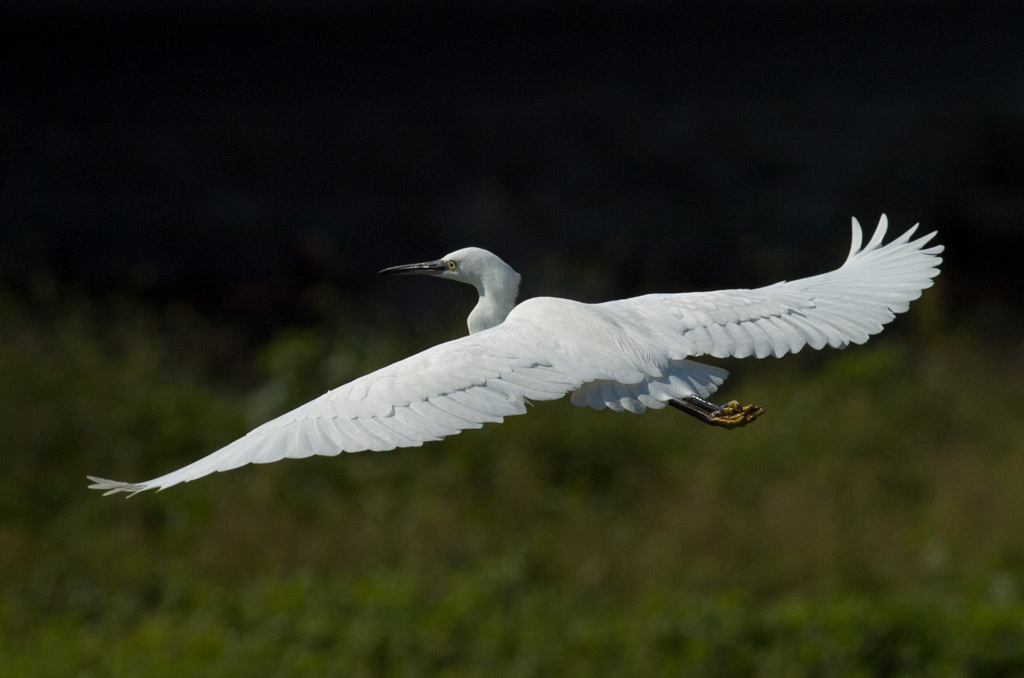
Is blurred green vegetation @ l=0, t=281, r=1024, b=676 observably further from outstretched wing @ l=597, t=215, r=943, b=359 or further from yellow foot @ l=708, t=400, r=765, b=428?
yellow foot @ l=708, t=400, r=765, b=428

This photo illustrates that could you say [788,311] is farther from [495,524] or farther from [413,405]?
[495,524]

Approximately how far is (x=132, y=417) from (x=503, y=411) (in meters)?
4.95

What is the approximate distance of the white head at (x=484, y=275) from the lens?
2.17 m

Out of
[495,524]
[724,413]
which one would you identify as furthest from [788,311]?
[495,524]

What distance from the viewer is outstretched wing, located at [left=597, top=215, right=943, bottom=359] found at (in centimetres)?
211

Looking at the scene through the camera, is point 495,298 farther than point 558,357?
Yes

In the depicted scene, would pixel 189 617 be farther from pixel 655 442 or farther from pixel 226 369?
pixel 655 442

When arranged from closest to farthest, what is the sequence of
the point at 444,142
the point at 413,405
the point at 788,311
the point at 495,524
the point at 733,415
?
the point at 413,405 < the point at 733,415 < the point at 788,311 < the point at 495,524 < the point at 444,142

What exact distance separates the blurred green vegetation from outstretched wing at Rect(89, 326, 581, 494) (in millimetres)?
3085

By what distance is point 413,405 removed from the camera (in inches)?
73.8

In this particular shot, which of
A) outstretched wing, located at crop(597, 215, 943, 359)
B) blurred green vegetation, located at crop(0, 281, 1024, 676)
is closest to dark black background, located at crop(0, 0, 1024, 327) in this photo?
blurred green vegetation, located at crop(0, 281, 1024, 676)

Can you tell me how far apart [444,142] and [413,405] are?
581 centimetres

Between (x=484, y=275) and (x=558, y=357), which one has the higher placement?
(x=484, y=275)

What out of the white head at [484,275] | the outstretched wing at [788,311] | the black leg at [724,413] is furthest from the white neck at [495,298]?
the black leg at [724,413]
